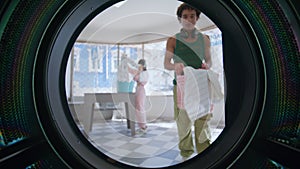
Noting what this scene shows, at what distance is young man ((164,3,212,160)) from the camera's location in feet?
3.54

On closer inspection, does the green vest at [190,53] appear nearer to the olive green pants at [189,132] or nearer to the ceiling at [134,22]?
the olive green pants at [189,132]

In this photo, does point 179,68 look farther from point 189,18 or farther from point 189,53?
point 189,18

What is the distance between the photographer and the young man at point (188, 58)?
1078mm

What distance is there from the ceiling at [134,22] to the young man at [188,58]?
1580 millimetres

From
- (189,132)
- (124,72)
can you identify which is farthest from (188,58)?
(124,72)

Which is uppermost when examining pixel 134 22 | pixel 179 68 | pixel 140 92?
pixel 134 22

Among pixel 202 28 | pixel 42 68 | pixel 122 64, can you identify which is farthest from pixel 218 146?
pixel 202 28

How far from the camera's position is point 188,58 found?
1.07m

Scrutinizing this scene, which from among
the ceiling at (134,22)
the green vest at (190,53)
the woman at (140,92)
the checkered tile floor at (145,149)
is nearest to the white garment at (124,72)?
the woman at (140,92)

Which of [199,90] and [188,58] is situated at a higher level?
[188,58]

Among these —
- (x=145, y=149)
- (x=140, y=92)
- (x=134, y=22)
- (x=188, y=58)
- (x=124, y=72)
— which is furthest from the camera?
(x=134, y=22)

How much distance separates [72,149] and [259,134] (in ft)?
1.48

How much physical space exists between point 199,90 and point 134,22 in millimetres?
2048

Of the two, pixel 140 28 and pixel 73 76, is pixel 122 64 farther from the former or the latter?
pixel 73 76
